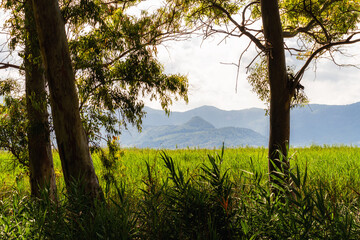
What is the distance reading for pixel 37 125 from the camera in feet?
24.7

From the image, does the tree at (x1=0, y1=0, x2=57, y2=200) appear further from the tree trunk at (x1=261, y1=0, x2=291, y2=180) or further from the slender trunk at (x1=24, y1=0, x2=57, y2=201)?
the tree trunk at (x1=261, y1=0, x2=291, y2=180)

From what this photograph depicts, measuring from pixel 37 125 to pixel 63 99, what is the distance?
115 inches

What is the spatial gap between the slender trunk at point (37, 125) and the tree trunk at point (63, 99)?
236cm

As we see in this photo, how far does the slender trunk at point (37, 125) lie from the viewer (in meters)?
7.52

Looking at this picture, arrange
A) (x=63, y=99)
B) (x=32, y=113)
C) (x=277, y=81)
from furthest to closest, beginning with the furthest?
1. (x=32, y=113)
2. (x=277, y=81)
3. (x=63, y=99)

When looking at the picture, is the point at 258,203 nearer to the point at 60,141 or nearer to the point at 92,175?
the point at 92,175

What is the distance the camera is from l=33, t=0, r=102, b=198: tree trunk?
505 cm

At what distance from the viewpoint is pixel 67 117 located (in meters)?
5.06

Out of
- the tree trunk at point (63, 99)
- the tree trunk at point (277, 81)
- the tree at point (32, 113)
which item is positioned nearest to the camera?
the tree trunk at point (63, 99)

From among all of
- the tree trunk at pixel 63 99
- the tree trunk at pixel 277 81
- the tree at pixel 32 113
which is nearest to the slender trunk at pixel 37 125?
the tree at pixel 32 113

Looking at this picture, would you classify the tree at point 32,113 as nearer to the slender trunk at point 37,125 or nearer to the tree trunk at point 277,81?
the slender trunk at point 37,125

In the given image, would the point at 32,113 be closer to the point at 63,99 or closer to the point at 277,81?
the point at 63,99

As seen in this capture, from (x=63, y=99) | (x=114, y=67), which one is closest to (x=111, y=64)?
(x=114, y=67)

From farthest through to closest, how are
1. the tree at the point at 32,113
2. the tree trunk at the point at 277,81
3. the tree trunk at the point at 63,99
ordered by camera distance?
1. the tree at the point at 32,113
2. the tree trunk at the point at 277,81
3. the tree trunk at the point at 63,99
